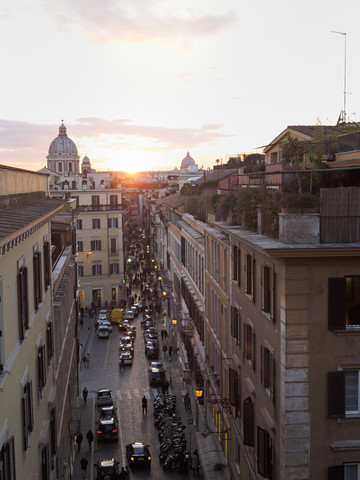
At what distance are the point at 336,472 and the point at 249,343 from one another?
5420 mm

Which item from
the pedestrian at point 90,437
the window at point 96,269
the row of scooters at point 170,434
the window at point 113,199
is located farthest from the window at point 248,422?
the window at point 113,199

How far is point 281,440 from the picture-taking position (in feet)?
47.4

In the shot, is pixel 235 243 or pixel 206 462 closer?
pixel 235 243

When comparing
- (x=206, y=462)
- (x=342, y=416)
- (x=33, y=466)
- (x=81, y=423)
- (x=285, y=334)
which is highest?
(x=285, y=334)

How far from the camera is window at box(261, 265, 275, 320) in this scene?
594 inches

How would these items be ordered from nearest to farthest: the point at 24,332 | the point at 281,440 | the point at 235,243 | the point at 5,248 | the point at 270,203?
1. the point at 5,248
2. the point at 24,332
3. the point at 281,440
4. the point at 270,203
5. the point at 235,243

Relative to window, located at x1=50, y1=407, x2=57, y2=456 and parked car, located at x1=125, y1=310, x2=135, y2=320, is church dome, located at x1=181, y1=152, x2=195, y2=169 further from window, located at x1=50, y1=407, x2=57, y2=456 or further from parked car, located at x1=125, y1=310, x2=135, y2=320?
window, located at x1=50, y1=407, x2=57, y2=456

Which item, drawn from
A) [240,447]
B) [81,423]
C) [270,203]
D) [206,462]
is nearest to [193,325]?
[81,423]

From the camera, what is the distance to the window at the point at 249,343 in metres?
18.3

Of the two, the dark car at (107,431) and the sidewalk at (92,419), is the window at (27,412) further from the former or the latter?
the dark car at (107,431)

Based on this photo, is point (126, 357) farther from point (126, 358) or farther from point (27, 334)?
point (27, 334)

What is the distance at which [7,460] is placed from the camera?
35.2ft

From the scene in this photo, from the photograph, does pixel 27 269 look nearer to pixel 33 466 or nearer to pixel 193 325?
pixel 33 466

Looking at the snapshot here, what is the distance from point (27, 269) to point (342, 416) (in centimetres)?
800
